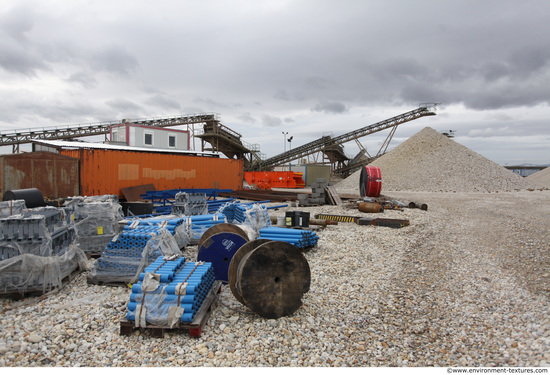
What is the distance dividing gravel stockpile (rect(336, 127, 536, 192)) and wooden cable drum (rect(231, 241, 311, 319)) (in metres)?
26.9

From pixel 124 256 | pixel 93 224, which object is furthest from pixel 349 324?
pixel 93 224

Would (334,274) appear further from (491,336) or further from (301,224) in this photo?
(301,224)

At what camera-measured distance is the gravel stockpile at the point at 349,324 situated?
3.72 meters

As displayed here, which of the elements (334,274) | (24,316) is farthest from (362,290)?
(24,316)

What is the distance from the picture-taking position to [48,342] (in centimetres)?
394

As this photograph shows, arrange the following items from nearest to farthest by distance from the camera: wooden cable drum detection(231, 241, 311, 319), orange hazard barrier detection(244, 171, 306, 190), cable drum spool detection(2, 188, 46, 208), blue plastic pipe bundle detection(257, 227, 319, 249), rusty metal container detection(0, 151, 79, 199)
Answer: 1. wooden cable drum detection(231, 241, 311, 319)
2. blue plastic pipe bundle detection(257, 227, 319, 249)
3. cable drum spool detection(2, 188, 46, 208)
4. rusty metal container detection(0, 151, 79, 199)
5. orange hazard barrier detection(244, 171, 306, 190)

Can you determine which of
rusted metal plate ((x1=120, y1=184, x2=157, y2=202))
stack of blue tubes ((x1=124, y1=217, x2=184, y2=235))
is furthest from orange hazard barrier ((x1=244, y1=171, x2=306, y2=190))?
stack of blue tubes ((x1=124, y1=217, x2=184, y2=235))

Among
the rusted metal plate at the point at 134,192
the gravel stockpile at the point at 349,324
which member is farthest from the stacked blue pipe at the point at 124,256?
the rusted metal plate at the point at 134,192

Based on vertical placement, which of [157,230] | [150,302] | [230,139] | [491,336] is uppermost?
[230,139]

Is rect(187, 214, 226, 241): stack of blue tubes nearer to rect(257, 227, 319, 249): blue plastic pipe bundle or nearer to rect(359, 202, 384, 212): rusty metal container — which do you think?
rect(257, 227, 319, 249): blue plastic pipe bundle

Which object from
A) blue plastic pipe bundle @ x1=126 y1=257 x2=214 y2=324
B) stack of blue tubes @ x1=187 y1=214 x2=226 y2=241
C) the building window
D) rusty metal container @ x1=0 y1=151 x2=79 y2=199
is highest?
the building window

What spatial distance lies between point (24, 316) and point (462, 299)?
22.0 feet

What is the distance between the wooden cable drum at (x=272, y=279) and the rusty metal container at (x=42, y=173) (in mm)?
12808

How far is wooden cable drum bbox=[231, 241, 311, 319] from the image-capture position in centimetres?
442
